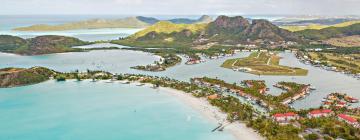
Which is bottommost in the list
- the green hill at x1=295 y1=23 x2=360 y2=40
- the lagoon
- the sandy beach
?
the lagoon

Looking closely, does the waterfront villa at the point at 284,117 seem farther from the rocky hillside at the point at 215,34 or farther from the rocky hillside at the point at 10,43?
the rocky hillside at the point at 10,43

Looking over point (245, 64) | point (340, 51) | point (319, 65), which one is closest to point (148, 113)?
point (245, 64)

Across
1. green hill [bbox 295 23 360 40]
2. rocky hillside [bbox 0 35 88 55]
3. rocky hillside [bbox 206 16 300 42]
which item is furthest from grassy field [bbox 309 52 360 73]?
rocky hillside [bbox 0 35 88 55]

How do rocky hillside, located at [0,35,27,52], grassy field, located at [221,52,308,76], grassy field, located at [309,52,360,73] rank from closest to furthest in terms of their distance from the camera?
grassy field, located at [221,52,308,76], grassy field, located at [309,52,360,73], rocky hillside, located at [0,35,27,52]

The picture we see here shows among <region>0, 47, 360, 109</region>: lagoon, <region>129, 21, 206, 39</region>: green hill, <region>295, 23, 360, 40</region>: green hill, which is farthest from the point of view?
<region>129, 21, 206, 39</region>: green hill

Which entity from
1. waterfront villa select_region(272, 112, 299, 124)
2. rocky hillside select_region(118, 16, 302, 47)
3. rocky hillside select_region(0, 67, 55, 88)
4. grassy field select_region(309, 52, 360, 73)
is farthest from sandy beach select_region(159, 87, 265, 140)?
rocky hillside select_region(118, 16, 302, 47)

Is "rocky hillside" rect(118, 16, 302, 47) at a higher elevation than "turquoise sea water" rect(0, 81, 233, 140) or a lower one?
higher

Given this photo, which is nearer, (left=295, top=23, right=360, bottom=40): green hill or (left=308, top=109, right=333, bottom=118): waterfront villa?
(left=308, top=109, right=333, bottom=118): waterfront villa

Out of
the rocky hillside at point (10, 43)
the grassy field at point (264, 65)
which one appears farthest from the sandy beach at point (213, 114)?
the rocky hillside at point (10, 43)

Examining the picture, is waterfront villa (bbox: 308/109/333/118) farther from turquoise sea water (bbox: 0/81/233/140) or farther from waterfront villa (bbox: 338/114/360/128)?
turquoise sea water (bbox: 0/81/233/140)
